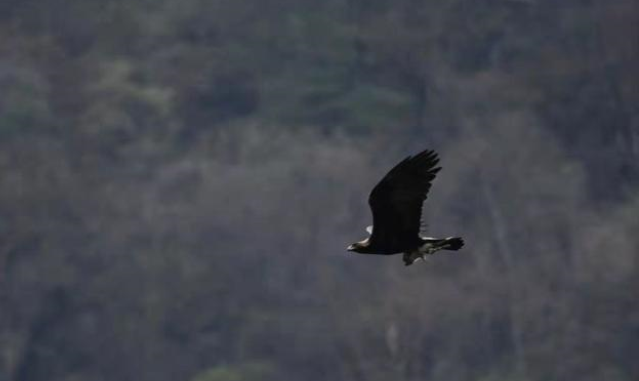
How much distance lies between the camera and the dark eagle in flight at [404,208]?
1191 centimetres

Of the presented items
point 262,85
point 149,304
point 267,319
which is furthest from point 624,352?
point 262,85

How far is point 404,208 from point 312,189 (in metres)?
29.8

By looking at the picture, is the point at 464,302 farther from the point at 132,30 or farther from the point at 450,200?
the point at 132,30

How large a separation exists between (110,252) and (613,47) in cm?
1281

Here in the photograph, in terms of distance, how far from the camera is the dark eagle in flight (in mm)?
11906

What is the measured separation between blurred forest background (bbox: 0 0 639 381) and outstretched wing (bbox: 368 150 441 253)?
77.9 ft

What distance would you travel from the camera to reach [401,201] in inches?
474

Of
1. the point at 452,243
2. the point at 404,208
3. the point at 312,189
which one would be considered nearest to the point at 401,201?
the point at 404,208

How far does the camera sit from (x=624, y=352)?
37.6 m

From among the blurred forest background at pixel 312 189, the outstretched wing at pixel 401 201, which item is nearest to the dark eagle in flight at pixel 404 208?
the outstretched wing at pixel 401 201

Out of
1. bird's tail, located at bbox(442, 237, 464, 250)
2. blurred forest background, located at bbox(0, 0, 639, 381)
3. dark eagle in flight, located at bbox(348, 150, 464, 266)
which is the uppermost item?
blurred forest background, located at bbox(0, 0, 639, 381)

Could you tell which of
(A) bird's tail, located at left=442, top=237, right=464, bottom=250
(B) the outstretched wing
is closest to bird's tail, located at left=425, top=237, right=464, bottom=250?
(A) bird's tail, located at left=442, top=237, right=464, bottom=250

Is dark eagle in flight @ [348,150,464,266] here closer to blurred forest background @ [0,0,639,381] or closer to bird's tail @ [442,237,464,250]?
bird's tail @ [442,237,464,250]

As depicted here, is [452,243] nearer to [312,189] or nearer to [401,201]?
[401,201]
